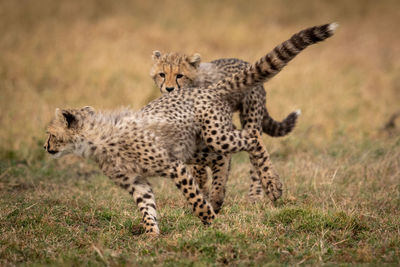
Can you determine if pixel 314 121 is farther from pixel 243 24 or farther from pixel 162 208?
pixel 243 24

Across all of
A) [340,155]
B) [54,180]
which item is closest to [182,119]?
[54,180]

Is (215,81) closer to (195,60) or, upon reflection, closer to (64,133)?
(195,60)

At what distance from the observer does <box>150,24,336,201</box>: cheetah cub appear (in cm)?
496

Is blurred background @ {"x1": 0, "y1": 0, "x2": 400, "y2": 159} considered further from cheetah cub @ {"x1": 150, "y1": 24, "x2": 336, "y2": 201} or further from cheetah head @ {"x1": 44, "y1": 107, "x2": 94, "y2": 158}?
cheetah head @ {"x1": 44, "y1": 107, "x2": 94, "y2": 158}

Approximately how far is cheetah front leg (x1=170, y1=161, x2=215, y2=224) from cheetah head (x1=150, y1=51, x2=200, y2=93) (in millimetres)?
1350

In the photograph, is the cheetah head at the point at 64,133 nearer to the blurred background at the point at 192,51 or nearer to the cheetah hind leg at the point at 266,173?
the cheetah hind leg at the point at 266,173

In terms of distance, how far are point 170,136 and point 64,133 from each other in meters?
0.73

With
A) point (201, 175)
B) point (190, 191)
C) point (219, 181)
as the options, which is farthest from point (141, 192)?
point (201, 175)

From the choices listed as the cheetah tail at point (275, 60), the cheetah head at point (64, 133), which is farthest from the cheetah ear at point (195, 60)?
the cheetah head at point (64, 133)

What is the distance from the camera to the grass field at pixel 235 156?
10.9 ft

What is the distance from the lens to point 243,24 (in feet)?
40.5

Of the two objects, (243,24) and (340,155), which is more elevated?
(243,24)

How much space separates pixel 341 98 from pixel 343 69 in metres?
1.80

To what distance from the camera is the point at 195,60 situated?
520 cm
